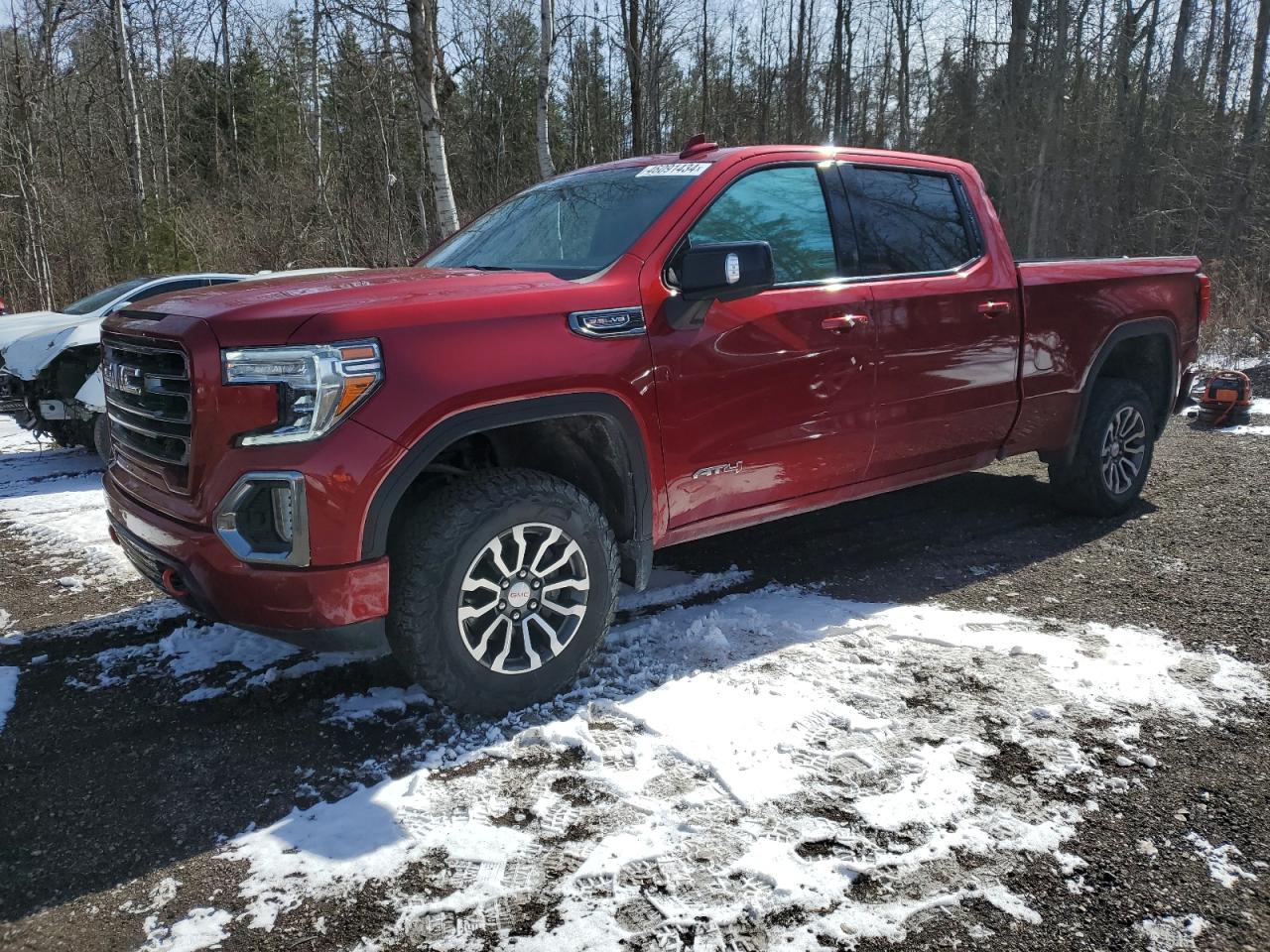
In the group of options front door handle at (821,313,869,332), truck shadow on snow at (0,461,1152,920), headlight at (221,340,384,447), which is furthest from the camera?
front door handle at (821,313,869,332)

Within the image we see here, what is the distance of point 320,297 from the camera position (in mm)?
2865

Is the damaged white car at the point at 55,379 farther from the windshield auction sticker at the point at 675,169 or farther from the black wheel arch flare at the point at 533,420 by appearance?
the black wheel arch flare at the point at 533,420

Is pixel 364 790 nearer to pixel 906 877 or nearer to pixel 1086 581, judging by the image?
pixel 906 877

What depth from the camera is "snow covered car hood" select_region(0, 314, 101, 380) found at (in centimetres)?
726

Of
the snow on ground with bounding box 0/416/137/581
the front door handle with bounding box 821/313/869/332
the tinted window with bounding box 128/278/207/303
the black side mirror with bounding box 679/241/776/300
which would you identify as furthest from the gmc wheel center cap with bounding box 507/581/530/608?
the tinted window with bounding box 128/278/207/303

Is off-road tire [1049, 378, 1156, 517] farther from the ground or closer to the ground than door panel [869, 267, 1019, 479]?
closer to the ground

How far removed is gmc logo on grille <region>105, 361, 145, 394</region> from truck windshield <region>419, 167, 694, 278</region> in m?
1.45

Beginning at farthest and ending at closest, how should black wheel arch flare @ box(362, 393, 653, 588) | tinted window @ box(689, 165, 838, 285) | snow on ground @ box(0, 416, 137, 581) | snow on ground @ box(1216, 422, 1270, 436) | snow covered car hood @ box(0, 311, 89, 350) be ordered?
snow covered car hood @ box(0, 311, 89, 350), snow on ground @ box(1216, 422, 1270, 436), snow on ground @ box(0, 416, 137, 581), tinted window @ box(689, 165, 838, 285), black wheel arch flare @ box(362, 393, 653, 588)

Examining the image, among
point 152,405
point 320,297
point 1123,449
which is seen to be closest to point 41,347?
point 152,405

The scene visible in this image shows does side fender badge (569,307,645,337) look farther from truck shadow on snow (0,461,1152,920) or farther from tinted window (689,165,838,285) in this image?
truck shadow on snow (0,461,1152,920)

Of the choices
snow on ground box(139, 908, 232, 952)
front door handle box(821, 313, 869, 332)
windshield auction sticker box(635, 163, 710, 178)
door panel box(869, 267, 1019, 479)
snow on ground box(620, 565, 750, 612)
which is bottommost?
snow on ground box(139, 908, 232, 952)

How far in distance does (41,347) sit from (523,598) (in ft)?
21.3

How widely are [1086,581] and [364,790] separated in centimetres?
353

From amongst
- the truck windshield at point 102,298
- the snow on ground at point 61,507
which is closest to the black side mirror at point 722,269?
the snow on ground at point 61,507
